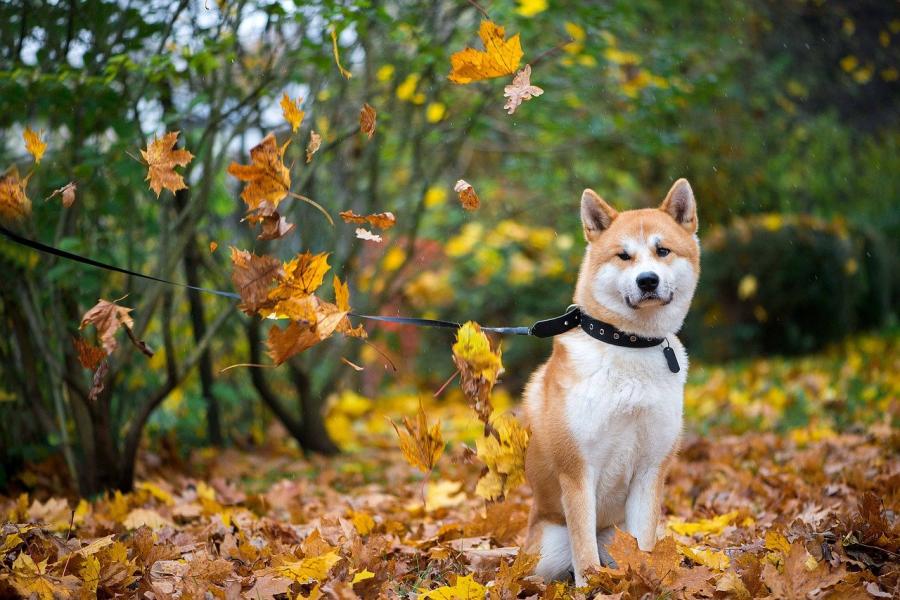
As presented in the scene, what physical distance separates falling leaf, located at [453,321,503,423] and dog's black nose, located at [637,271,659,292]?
56cm

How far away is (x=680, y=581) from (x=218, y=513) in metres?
2.46

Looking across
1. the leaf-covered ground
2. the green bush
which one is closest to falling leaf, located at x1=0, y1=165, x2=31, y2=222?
the leaf-covered ground

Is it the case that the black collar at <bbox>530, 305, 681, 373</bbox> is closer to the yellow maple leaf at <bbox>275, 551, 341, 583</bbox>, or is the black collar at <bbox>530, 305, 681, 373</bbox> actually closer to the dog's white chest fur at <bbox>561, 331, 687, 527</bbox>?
the dog's white chest fur at <bbox>561, 331, 687, 527</bbox>

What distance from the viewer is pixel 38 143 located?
Result: 309cm

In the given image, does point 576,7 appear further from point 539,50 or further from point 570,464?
point 570,464

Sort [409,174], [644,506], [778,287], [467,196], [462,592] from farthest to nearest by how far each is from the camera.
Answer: [778,287] < [409,174] < [467,196] < [644,506] < [462,592]

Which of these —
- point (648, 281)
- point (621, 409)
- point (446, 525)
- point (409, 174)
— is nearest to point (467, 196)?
point (648, 281)

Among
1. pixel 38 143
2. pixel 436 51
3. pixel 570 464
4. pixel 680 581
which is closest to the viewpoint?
pixel 680 581

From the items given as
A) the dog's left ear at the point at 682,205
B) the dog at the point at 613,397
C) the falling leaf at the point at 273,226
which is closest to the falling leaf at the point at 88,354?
the falling leaf at the point at 273,226

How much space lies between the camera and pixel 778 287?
9641 mm

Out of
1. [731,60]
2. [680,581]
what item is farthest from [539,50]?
[680,581]

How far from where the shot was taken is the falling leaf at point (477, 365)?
298 centimetres

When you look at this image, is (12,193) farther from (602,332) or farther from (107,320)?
(602,332)

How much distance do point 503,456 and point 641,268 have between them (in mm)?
831
